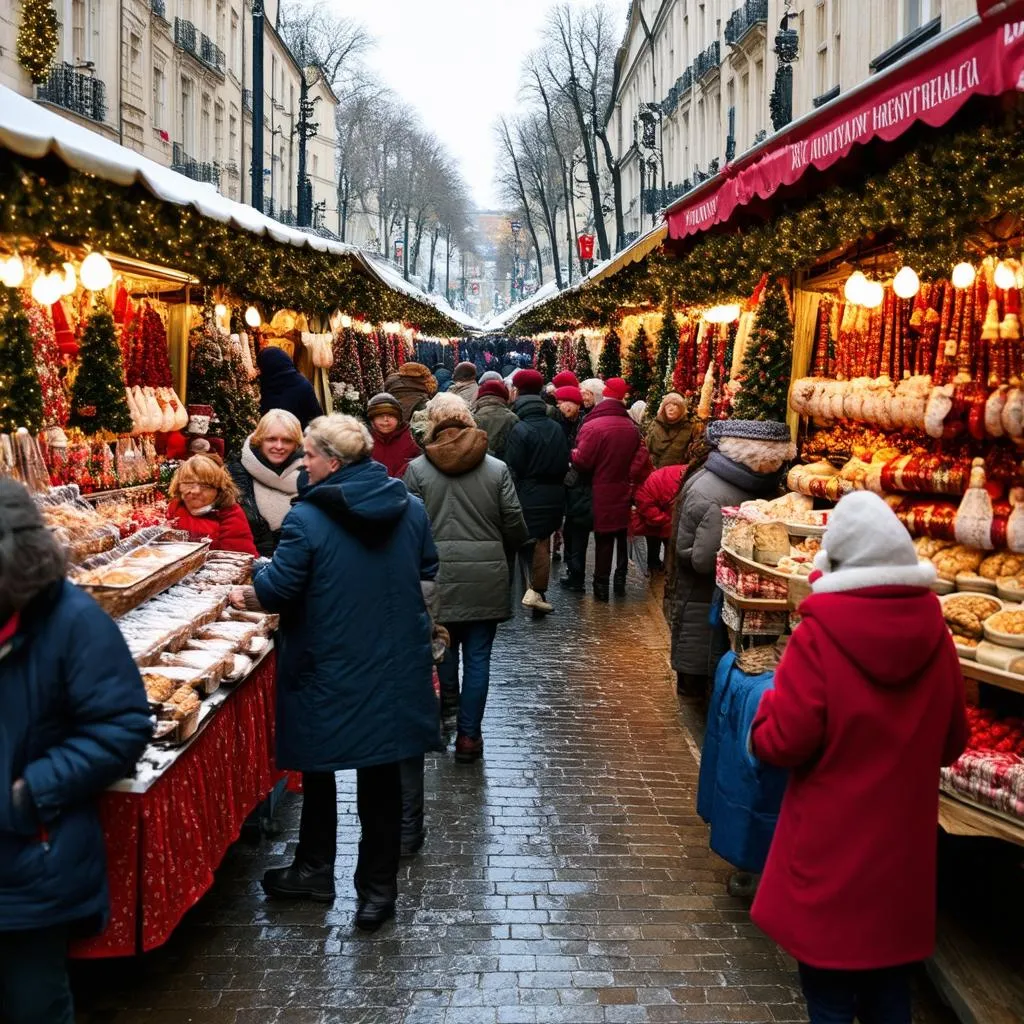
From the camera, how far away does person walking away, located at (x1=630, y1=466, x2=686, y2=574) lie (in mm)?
9539

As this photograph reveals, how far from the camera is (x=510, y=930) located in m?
4.48

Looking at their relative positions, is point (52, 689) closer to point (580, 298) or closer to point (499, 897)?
point (499, 897)

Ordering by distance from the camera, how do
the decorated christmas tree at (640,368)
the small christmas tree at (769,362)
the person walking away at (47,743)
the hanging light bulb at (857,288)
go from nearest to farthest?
the person walking away at (47,743), the hanging light bulb at (857,288), the small christmas tree at (769,362), the decorated christmas tree at (640,368)

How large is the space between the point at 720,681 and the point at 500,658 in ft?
13.6

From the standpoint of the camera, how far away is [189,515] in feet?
19.5

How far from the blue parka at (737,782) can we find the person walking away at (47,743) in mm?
2280

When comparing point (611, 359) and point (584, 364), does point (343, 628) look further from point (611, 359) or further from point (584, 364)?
point (584, 364)

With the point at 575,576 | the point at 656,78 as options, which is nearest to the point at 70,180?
the point at 575,576

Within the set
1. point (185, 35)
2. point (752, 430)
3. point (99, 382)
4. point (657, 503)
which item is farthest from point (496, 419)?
point (185, 35)

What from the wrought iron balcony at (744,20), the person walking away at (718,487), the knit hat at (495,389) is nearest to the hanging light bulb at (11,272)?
the person walking away at (718,487)

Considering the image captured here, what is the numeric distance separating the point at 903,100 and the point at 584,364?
2019 centimetres

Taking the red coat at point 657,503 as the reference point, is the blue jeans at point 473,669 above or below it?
below

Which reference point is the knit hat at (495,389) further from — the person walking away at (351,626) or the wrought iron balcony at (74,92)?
the wrought iron balcony at (74,92)

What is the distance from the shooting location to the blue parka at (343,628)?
425cm
